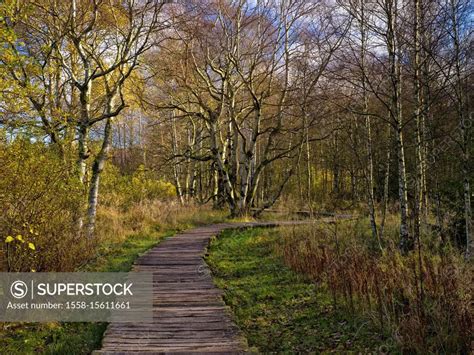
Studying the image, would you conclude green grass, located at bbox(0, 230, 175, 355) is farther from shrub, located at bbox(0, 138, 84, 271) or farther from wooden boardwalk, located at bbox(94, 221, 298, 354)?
shrub, located at bbox(0, 138, 84, 271)

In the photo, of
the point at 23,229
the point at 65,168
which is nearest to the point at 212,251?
the point at 65,168

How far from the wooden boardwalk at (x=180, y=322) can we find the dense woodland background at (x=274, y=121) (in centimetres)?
150

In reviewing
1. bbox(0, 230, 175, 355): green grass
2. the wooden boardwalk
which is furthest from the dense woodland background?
the wooden boardwalk

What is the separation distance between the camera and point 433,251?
8.30 meters

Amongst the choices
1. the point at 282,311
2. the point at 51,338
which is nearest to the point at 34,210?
the point at 51,338

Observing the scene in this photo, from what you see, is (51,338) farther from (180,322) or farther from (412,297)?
(412,297)

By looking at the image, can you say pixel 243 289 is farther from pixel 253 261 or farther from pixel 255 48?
pixel 255 48

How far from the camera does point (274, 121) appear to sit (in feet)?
81.9

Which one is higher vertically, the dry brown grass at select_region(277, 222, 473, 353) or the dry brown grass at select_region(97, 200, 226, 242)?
the dry brown grass at select_region(97, 200, 226, 242)

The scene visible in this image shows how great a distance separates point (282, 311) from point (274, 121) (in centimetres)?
1989

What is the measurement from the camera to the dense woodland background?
5.30 meters

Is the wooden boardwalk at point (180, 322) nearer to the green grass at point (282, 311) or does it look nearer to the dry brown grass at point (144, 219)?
the green grass at point (282, 311)

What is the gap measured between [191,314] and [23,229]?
2562 millimetres

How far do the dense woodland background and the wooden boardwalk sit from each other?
150 cm
